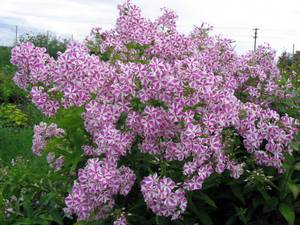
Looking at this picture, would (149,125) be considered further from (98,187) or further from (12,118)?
(12,118)

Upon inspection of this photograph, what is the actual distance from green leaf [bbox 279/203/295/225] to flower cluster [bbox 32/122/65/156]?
1584 mm

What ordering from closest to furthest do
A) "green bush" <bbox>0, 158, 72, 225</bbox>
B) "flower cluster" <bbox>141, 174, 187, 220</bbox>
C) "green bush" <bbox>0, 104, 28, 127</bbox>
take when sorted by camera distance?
"flower cluster" <bbox>141, 174, 187, 220</bbox> → "green bush" <bbox>0, 158, 72, 225</bbox> → "green bush" <bbox>0, 104, 28, 127</bbox>

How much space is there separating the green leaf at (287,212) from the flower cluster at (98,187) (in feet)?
3.43

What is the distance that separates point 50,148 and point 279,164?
4.96 ft

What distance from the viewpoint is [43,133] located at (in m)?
4.14

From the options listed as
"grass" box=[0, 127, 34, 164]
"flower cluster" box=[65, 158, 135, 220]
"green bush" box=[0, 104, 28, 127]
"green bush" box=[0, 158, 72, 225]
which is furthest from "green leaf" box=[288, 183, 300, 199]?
"green bush" box=[0, 104, 28, 127]

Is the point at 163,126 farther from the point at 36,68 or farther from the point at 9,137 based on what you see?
the point at 9,137

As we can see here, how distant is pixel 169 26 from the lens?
5000 millimetres

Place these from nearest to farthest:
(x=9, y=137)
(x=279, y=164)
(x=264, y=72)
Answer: (x=279, y=164) → (x=264, y=72) → (x=9, y=137)

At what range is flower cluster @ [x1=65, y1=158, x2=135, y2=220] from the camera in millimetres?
3174

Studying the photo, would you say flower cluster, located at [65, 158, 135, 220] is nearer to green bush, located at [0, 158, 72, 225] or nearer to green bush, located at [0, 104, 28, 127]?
green bush, located at [0, 158, 72, 225]

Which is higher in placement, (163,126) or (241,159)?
(163,126)

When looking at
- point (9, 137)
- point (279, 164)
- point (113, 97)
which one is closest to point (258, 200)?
point (279, 164)

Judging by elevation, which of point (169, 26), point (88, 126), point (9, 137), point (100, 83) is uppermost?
point (169, 26)
